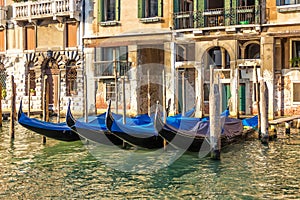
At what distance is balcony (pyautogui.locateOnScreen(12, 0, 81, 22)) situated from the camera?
41.9 ft

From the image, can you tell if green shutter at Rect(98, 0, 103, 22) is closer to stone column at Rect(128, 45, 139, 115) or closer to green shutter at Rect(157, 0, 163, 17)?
stone column at Rect(128, 45, 139, 115)

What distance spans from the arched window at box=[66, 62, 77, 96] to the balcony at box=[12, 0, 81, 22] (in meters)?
1.25

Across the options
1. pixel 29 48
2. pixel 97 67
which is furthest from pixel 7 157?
pixel 29 48

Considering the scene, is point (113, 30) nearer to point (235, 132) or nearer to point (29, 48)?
point (29, 48)

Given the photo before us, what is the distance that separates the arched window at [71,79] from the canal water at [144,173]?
18.1ft

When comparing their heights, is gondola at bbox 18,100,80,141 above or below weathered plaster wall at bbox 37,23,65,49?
below

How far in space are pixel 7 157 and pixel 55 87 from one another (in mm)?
6554

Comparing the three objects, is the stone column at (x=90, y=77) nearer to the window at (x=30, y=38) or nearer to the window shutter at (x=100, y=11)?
the window shutter at (x=100, y=11)

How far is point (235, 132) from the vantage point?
780cm

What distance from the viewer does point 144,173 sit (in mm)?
5859

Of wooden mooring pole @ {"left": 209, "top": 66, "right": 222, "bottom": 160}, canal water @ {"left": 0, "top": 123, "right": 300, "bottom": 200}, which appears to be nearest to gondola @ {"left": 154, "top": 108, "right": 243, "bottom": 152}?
canal water @ {"left": 0, "top": 123, "right": 300, "bottom": 200}

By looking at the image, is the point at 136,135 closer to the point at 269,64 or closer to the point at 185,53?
the point at 269,64

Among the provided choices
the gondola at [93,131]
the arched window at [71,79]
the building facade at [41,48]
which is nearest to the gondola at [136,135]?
the gondola at [93,131]

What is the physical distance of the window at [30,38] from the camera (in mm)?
13789
